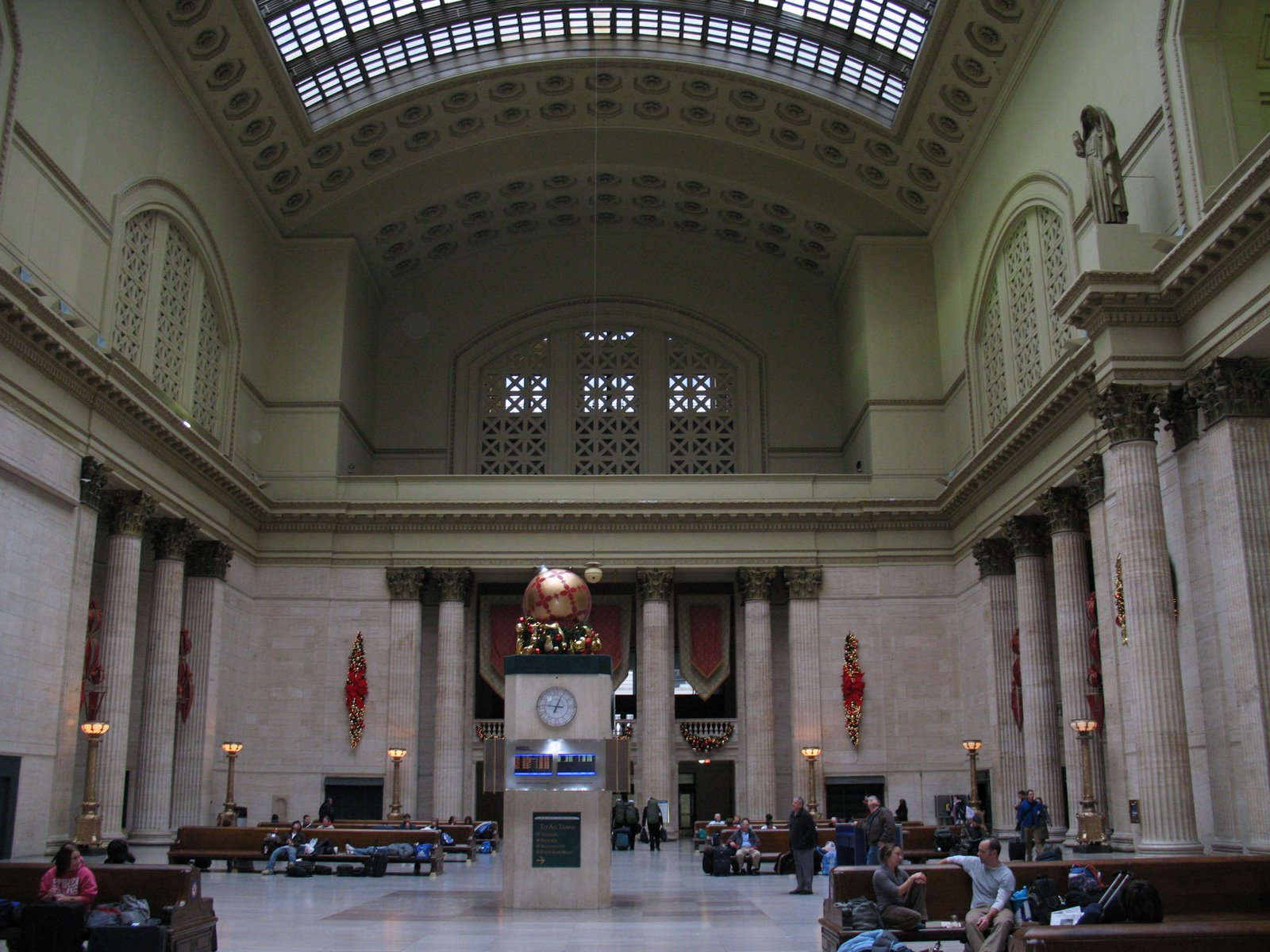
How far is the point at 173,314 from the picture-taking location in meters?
27.3

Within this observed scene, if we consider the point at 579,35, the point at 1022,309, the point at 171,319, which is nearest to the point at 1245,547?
the point at 1022,309

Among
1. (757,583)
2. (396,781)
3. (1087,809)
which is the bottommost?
(1087,809)

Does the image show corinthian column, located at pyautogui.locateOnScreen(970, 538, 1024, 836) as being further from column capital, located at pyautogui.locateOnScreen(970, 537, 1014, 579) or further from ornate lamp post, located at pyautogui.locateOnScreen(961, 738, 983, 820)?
ornate lamp post, located at pyautogui.locateOnScreen(961, 738, 983, 820)

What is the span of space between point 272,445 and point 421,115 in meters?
9.58

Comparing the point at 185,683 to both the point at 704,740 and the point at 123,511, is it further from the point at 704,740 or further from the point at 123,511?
the point at 704,740

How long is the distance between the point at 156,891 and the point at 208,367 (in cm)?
2044

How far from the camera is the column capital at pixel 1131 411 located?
18375mm

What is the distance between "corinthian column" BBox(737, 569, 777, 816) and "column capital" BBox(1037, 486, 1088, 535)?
9.63 metres

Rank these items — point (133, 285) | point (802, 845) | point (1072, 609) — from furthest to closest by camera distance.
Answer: point (133, 285), point (1072, 609), point (802, 845)

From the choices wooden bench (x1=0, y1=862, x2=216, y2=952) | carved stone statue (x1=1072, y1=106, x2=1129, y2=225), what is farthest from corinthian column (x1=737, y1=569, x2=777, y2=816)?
wooden bench (x1=0, y1=862, x2=216, y2=952)

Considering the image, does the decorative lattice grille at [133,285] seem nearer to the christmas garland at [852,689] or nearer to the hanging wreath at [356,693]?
the hanging wreath at [356,693]

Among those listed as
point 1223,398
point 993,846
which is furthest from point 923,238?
point 993,846

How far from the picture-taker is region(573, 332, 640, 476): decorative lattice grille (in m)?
37.0

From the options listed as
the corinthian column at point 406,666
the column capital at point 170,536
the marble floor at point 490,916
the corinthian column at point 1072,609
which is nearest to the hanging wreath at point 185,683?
the column capital at point 170,536
